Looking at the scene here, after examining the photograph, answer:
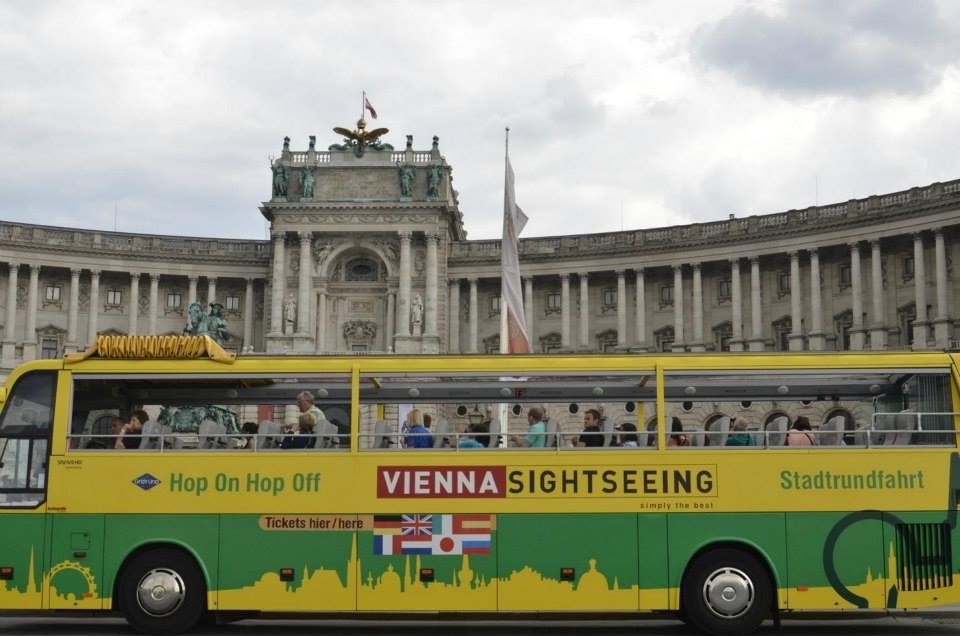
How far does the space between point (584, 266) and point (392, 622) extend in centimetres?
5974

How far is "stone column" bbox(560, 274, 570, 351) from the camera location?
255 feet

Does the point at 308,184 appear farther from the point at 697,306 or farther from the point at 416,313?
the point at 697,306

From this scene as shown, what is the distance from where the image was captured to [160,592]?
1641cm

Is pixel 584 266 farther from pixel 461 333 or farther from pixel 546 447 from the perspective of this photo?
pixel 546 447

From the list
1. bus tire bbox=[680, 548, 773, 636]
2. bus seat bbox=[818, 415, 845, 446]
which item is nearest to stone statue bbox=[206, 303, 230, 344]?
bus tire bbox=[680, 548, 773, 636]

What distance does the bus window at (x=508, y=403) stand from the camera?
16.5 meters

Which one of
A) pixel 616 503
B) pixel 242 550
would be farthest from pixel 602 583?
pixel 242 550

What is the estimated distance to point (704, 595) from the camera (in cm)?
1622

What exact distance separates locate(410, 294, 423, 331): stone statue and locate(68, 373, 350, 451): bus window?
57.0 metres

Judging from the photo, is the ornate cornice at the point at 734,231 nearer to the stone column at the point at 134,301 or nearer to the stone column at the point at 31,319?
the stone column at the point at 134,301

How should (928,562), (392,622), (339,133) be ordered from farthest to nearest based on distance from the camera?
(339,133), (392,622), (928,562)

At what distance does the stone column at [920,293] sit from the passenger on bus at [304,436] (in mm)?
51910

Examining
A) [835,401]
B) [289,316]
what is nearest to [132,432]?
[835,401]

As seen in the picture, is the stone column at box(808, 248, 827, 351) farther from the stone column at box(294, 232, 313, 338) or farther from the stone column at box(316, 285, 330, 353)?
the stone column at box(294, 232, 313, 338)
